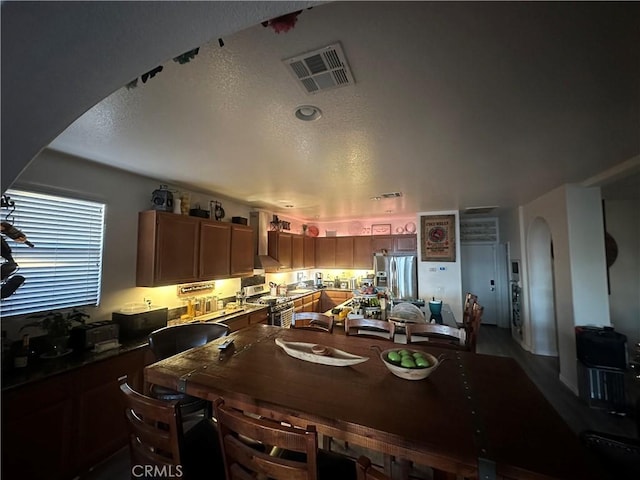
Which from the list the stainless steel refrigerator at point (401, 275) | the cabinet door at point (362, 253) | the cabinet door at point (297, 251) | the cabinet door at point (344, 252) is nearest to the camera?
the stainless steel refrigerator at point (401, 275)

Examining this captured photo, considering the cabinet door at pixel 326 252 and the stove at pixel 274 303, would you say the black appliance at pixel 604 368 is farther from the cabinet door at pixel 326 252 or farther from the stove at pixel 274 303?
the cabinet door at pixel 326 252

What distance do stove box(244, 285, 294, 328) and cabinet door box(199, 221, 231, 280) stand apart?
0.92m

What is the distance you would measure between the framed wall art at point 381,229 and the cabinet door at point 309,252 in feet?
5.08

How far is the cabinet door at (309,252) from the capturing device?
Answer: 630cm

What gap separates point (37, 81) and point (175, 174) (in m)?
2.42

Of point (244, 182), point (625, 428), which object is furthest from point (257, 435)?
point (625, 428)

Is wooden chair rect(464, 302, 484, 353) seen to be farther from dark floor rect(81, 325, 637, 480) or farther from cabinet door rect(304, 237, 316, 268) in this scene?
cabinet door rect(304, 237, 316, 268)

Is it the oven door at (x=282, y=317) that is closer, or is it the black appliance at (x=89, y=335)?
the black appliance at (x=89, y=335)

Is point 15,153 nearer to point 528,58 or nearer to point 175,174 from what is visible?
point 528,58

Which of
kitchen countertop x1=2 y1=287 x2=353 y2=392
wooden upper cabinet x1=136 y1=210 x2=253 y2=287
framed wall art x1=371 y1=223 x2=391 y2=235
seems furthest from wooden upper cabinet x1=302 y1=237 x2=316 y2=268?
kitchen countertop x1=2 y1=287 x2=353 y2=392

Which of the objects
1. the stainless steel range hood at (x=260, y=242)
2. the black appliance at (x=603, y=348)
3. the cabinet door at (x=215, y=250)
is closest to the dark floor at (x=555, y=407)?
the black appliance at (x=603, y=348)

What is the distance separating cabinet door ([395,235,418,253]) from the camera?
230 inches

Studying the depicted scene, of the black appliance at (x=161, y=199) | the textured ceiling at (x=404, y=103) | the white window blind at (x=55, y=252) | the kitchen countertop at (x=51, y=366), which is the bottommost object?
the kitchen countertop at (x=51, y=366)

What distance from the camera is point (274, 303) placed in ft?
14.6
